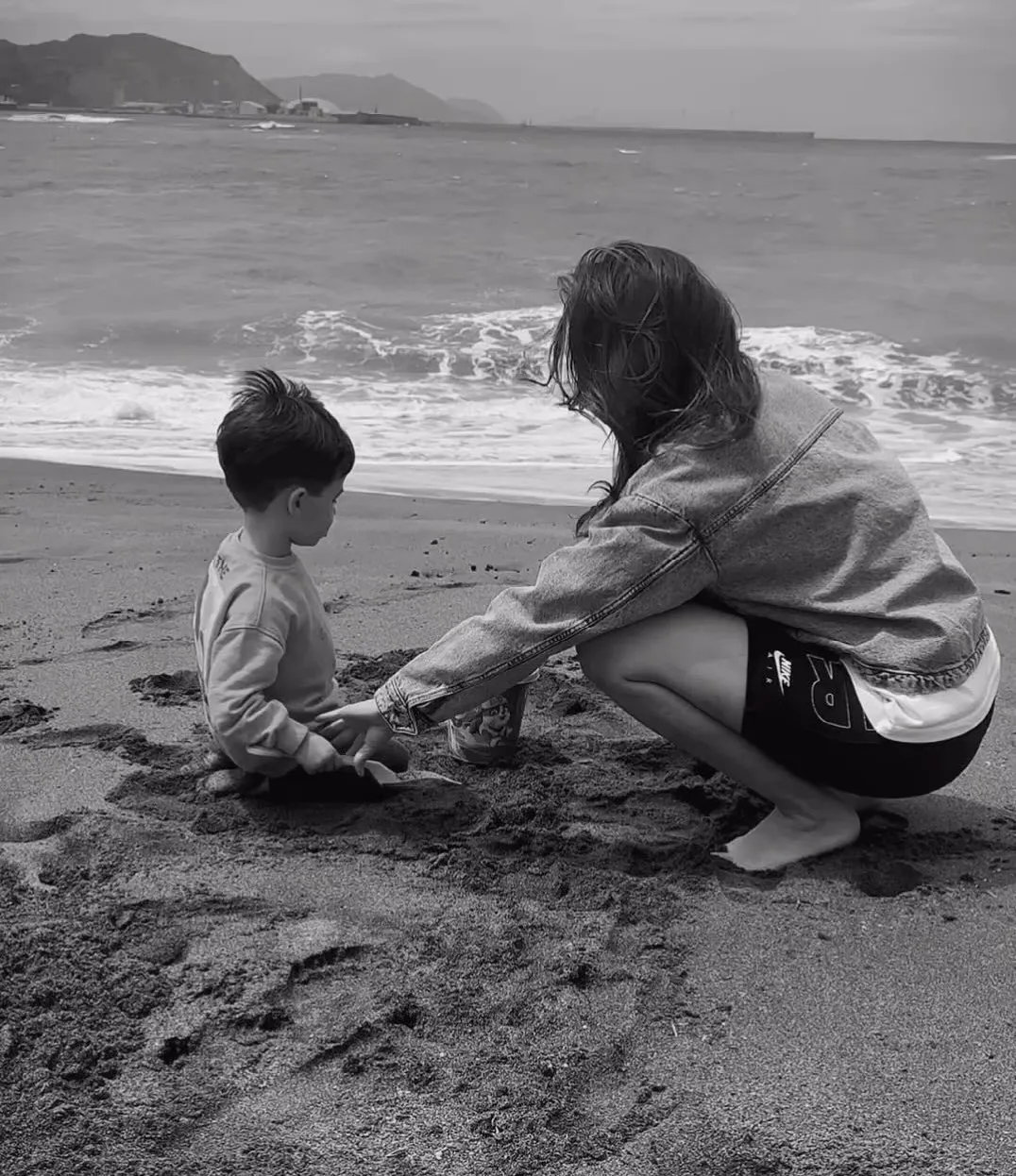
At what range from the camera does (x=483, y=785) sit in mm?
2479

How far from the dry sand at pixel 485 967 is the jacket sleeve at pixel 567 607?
31 centimetres

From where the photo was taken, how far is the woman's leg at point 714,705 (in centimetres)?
209

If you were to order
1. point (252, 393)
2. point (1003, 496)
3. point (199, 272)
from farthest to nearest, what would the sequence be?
point (199, 272)
point (1003, 496)
point (252, 393)

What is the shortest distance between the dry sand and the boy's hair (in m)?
0.59

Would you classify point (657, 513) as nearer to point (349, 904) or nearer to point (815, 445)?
point (815, 445)

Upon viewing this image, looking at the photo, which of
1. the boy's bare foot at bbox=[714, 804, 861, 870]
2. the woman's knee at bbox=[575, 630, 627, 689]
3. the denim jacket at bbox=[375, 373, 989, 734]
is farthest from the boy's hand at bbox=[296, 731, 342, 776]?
the boy's bare foot at bbox=[714, 804, 861, 870]

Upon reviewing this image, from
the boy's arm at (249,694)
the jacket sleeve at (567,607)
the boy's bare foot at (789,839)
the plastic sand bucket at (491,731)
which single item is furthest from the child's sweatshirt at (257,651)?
the boy's bare foot at (789,839)

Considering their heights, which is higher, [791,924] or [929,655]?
[929,655]

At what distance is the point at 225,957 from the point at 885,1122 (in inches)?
35.7

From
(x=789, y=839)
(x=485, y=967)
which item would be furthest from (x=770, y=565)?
(x=485, y=967)

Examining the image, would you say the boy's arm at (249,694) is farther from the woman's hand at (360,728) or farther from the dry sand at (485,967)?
the dry sand at (485,967)

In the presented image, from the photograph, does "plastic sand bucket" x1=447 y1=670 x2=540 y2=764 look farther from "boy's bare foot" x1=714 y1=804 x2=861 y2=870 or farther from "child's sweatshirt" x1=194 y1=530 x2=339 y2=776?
"boy's bare foot" x1=714 y1=804 x2=861 y2=870

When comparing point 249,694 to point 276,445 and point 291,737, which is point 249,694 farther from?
point 276,445

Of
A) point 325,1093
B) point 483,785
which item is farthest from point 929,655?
point 325,1093
